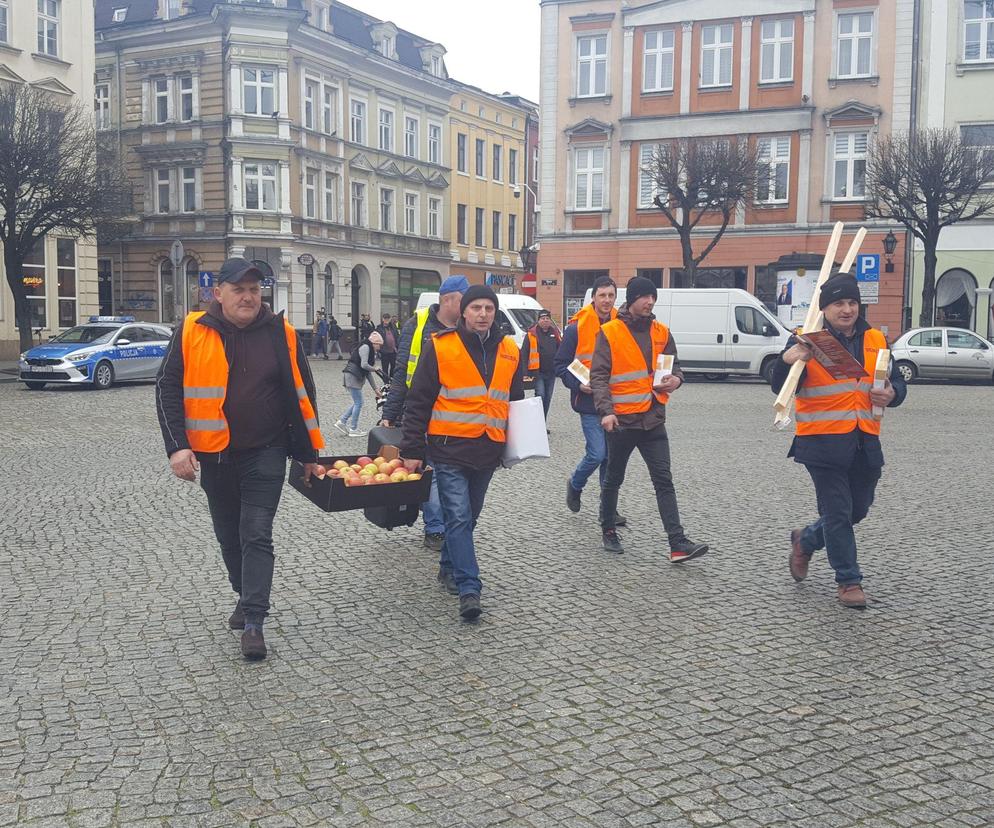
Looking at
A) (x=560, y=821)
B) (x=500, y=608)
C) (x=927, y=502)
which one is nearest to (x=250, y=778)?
(x=560, y=821)

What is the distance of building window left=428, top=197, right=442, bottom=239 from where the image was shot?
56.8 m

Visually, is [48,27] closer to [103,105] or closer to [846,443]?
[103,105]

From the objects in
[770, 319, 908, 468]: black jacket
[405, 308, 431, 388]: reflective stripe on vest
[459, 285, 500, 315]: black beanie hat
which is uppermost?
[459, 285, 500, 315]: black beanie hat

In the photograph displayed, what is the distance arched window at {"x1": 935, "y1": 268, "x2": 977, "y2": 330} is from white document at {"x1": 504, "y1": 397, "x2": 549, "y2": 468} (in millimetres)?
34619

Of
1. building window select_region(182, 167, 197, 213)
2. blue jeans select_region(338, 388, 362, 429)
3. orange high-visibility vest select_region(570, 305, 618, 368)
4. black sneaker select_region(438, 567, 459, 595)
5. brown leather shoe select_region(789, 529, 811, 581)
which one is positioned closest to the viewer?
black sneaker select_region(438, 567, 459, 595)

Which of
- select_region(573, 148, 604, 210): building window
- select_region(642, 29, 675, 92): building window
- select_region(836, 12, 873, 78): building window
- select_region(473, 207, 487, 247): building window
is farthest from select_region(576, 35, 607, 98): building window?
select_region(473, 207, 487, 247): building window

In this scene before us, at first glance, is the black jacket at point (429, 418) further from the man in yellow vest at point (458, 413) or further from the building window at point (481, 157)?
the building window at point (481, 157)

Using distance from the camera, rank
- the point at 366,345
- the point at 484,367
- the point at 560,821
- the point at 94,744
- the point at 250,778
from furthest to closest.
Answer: the point at 366,345 < the point at 484,367 < the point at 94,744 < the point at 250,778 < the point at 560,821

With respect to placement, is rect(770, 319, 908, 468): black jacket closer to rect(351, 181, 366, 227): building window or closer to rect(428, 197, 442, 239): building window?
rect(351, 181, 366, 227): building window

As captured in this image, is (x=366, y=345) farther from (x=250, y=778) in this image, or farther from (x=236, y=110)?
(x=236, y=110)

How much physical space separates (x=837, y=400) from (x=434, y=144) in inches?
2072

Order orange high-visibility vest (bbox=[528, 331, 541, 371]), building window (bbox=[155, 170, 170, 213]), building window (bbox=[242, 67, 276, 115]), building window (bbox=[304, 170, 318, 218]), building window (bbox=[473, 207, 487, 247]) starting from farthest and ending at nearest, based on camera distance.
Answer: building window (bbox=[473, 207, 487, 247])
building window (bbox=[155, 170, 170, 213])
building window (bbox=[304, 170, 318, 218])
building window (bbox=[242, 67, 276, 115])
orange high-visibility vest (bbox=[528, 331, 541, 371])

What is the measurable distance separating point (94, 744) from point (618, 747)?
1925 millimetres

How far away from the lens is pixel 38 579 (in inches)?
274
